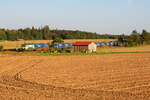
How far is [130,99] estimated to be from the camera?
35.3 feet

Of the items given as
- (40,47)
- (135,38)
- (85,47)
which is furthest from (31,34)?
(85,47)

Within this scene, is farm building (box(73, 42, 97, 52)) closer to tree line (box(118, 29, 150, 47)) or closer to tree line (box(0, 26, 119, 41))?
tree line (box(118, 29, 150, 47))

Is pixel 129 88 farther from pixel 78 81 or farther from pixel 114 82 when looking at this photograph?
pixel 78 81

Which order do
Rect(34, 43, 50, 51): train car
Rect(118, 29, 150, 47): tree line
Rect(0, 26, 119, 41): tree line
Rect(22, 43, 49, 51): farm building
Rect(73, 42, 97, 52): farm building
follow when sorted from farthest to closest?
Rect(0, 26, 119, 41): tree line, Rect(118, 29, 150, 47): tree line, Rect(34, 43, 50, 51): train car, Rect(22, 43, 49, 51): farm building, Rect(73, 42, 97, 52): farm building

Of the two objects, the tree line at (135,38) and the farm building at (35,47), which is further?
the tree line at (135,38)

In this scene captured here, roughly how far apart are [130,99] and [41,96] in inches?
169

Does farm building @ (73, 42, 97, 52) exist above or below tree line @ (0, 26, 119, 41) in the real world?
below

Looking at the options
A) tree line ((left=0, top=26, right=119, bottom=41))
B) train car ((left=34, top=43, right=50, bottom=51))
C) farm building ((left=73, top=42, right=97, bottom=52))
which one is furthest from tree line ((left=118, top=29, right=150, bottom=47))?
tree line ((left=0, top=26, right=119, bottom=41))

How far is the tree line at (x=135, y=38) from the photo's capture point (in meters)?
83.2

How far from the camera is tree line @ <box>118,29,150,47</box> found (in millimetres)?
83162

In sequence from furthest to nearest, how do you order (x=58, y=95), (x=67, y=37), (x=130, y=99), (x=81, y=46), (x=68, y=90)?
1. (x=67, y=37)
2. (x=81, y=46)
3. (x=68, y=90)
4. (x=58, y=95)
5. (x=130, y=99)

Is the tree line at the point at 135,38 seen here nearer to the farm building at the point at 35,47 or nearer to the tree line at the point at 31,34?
the farm building at the point at 35,47

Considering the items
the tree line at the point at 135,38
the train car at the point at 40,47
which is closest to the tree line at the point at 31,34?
the tree line at the point at 135,38

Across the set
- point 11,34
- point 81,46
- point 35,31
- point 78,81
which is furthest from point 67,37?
point 78,81
